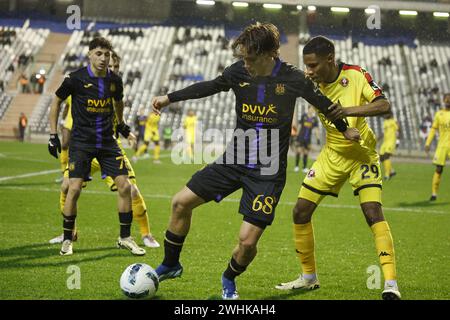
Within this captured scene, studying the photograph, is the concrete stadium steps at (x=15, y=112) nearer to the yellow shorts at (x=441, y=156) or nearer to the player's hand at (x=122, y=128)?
the yellow shorts at (x=441, y=156)

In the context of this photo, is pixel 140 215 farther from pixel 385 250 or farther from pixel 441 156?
pixel 441 156

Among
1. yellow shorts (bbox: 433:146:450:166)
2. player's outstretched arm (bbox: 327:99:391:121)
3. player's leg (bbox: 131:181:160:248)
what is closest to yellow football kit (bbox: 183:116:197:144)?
yellow shorts (bbox: 433:146:450:166)

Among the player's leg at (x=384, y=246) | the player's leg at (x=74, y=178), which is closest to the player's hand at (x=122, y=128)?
the player's leg at (x=74, y=178)

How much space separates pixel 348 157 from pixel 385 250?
0.91 meters

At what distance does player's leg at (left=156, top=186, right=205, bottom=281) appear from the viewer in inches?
236

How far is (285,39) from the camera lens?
4009 cm

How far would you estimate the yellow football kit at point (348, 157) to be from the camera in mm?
6395

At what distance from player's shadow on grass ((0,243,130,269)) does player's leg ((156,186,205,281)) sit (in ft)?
5.36

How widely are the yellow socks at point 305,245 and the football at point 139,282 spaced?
1391 millimetres

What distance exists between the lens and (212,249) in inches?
340

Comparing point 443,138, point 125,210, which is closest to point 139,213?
point 125,210

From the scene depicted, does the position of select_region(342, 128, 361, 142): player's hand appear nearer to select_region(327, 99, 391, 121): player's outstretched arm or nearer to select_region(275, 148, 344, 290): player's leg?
select_region(327, 99, 391, 121): player's outstretched arm

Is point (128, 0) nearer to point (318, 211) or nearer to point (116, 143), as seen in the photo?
point (318, 211)
